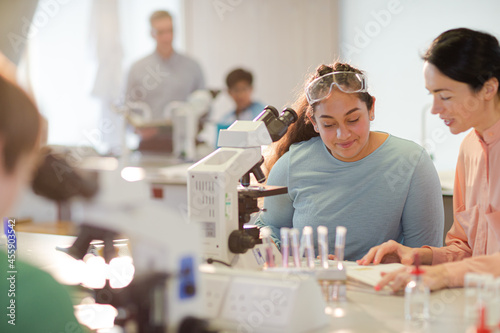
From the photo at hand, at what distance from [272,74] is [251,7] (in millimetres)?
849

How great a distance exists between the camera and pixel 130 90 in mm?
5699

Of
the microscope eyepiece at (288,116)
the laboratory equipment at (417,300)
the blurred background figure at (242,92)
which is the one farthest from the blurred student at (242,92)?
the laboratory equipment at (417,300)

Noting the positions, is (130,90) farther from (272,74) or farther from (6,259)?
(6,259)

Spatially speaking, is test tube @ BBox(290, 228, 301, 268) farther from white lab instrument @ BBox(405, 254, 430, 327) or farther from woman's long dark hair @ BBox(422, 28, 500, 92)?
woman's long dark hair @ BBox(422, 28, 500, 92)

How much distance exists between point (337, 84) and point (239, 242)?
754mm

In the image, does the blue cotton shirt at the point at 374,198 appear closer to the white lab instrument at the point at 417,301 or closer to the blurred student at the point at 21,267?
the white lab instrument at the point at 417,301

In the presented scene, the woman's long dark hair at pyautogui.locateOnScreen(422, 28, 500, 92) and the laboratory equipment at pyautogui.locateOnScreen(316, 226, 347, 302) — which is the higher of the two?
the woman's long dark hair at pyautogui.locateOnScreen(422, 28, 500, 92)

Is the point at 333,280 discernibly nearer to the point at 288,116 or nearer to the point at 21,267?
the point at 288,116

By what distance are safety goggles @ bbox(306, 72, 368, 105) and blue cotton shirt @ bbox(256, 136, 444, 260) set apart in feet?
0.87

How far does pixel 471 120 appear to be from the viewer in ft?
5.86

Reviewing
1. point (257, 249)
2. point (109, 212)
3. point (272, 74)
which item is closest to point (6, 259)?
point (109, 212)

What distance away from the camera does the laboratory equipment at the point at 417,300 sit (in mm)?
1333

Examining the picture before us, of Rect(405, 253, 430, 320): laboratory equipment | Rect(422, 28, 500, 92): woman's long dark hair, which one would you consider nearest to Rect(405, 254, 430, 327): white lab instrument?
Rect(405, 253, 430, 320): laboratory equipment

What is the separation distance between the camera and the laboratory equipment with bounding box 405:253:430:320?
52.5 inches
